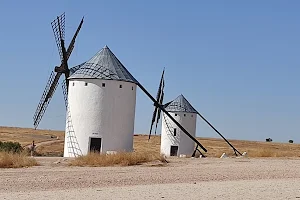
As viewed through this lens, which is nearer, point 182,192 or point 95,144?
point 182,192

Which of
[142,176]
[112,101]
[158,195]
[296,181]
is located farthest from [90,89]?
[158,195]

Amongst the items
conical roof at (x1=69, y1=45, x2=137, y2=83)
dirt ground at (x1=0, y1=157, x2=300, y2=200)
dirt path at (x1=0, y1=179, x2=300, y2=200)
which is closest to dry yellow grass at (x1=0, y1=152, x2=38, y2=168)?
dirt ground at (x1=0, y1=157, x2=300, y2=200)

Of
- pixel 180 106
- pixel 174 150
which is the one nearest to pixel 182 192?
pixel 174 150

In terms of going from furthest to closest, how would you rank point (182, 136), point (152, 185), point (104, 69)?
1. point (182, 136)
2. point (104, 69)
3. point (152, 185)

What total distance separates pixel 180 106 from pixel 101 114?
641 inches

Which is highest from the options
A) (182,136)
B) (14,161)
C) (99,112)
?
(99,112)

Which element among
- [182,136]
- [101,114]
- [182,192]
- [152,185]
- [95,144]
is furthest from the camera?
[182,136]

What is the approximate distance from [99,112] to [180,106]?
53.5 ft

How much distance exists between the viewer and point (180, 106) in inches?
1837

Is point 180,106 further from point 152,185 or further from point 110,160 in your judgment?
point 152,185

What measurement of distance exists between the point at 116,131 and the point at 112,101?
1826 mm

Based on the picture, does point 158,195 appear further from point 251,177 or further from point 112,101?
point 112,101

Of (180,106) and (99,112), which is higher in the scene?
(180,106)

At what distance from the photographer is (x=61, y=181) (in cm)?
Result: 1572
